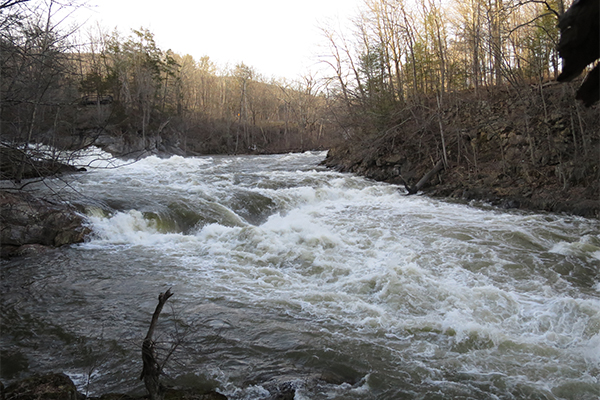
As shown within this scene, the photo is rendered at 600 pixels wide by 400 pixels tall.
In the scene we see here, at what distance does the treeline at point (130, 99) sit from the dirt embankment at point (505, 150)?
28.5 ft

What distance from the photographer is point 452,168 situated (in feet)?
48.7

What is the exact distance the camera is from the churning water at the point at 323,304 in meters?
3.87

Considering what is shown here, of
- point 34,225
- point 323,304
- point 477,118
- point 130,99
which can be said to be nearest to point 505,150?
point 477,118

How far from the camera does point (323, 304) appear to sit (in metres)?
5.62

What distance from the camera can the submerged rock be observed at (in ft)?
25.4

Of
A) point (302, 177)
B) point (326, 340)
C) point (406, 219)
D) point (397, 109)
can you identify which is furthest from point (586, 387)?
point (397, 109)

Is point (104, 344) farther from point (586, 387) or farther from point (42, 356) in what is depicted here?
point (586, 387)

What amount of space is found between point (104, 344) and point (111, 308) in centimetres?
109

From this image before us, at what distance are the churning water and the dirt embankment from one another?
5.64 feet

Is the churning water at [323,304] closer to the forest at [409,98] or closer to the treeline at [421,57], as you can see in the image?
the forest at [409,98]

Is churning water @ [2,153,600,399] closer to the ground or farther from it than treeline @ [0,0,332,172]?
closer to the ground

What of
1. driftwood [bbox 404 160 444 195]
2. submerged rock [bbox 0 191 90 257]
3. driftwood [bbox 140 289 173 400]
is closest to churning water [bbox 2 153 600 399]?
submerged rock [bbox 0 191 90 257]

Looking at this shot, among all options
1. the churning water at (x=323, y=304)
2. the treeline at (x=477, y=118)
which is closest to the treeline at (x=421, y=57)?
the treeline at (x=477, y=118)

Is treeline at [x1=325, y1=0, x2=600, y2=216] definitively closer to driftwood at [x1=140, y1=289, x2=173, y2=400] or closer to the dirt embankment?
the dirt embankment
